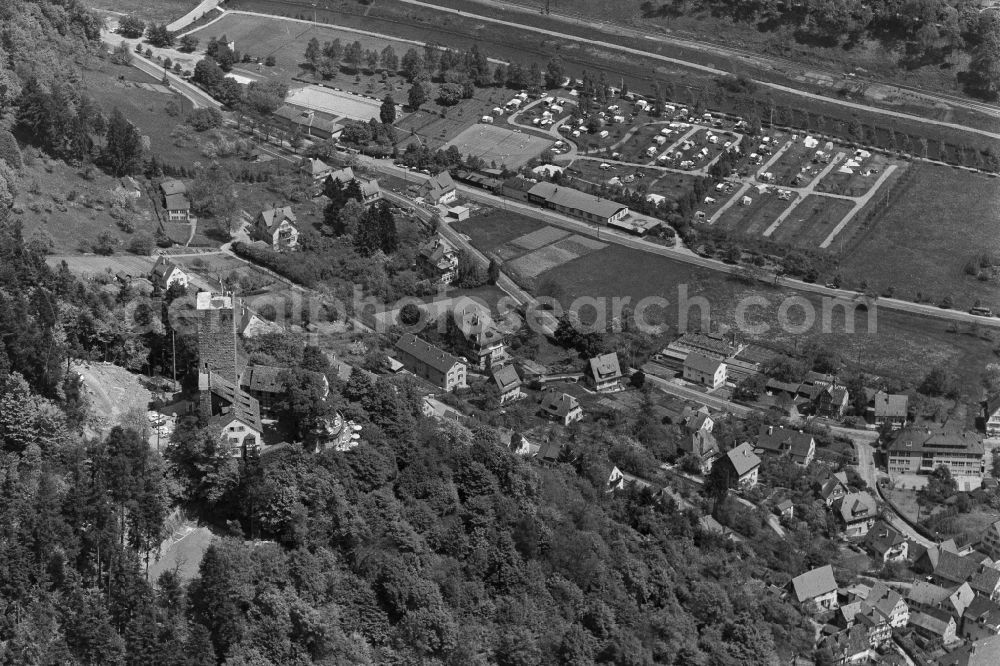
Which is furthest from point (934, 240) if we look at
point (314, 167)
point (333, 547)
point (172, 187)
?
point (333, 547)

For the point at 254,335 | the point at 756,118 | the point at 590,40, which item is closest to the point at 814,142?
the point at 756,118

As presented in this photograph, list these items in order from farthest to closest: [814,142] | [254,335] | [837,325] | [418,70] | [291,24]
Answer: [291,24], [418,70], [814,142], [837,325], [254,335]

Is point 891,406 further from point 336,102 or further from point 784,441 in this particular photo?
point 336,102

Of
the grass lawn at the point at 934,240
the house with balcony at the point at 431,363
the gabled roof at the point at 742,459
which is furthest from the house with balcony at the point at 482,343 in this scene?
the grass lawn at the point at 934,240

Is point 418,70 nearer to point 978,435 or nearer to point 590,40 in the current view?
point 590,40

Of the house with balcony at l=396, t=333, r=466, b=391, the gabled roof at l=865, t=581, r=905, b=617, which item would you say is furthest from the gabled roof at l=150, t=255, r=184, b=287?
the gabled roof at l=865, t=581, r=905, b=617

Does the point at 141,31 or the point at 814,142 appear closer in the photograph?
the point at 814,142

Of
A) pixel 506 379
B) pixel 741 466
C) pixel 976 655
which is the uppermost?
pixel 741 466
